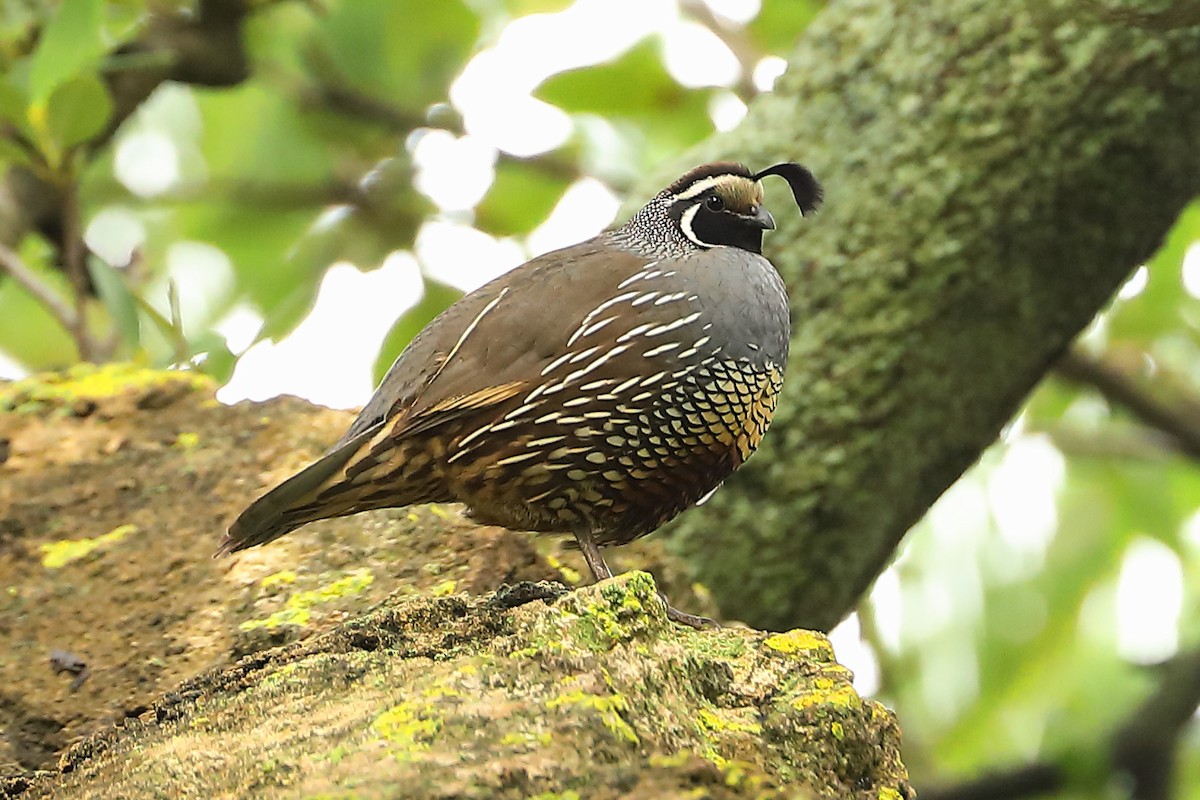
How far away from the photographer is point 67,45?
3541mm

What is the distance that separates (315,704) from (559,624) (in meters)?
0.38

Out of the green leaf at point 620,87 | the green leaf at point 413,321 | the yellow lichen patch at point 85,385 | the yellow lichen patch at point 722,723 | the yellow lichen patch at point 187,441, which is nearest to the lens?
the yellow lichen patch at point 722,723

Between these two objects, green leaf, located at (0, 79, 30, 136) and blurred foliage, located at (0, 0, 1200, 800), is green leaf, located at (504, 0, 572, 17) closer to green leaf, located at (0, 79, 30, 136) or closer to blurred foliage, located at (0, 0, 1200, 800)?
blurred foliage, located at (0, 0, 1200, 800)

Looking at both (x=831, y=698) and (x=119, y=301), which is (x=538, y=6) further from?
(x=831, y=698)

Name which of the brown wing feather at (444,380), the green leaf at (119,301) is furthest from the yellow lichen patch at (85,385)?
the brown wing feather at (444,380)

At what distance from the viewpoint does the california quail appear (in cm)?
302

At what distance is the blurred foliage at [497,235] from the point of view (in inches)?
177

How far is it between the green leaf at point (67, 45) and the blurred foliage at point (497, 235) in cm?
34

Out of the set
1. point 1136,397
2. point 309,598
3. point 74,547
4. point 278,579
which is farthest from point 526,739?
point 1136,397

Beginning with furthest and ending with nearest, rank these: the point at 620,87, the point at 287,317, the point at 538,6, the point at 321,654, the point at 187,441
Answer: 1. the point at 538,6
2. the point at 620,87
3. the point at 287,317
4. the point at 187,441
5. the point at 321,654

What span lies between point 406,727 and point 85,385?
2015mm

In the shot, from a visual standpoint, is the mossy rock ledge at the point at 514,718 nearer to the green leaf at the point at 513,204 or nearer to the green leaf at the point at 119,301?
the green leaf at the point at 119,301

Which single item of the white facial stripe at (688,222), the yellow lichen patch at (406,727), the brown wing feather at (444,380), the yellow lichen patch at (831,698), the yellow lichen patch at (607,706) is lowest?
the brown wing feather at (444,380)

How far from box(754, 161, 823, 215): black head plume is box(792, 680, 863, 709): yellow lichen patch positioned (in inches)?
64.2
